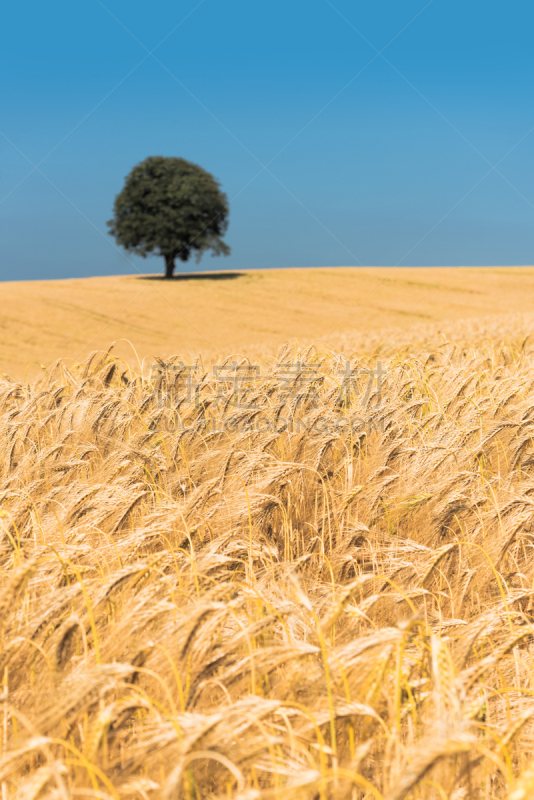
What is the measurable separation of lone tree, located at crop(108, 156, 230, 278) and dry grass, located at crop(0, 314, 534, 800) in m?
39.6

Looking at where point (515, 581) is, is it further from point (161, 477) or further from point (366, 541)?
point (161, 477)

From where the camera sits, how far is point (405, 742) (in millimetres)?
1363

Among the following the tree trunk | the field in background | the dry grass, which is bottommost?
the dry grass

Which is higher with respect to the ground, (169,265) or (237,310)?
(169,265)

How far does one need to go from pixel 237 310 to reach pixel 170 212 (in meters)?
17.1

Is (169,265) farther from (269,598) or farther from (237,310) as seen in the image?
(269,598)

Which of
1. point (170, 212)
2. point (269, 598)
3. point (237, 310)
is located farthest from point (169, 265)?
point (269, 598)

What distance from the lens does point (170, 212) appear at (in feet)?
136

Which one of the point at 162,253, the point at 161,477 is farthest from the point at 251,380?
the point at 162,253

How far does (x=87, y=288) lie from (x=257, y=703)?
33.4 m

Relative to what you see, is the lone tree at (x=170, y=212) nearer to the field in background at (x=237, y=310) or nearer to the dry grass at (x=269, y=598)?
the field in background at (x=237, y=310)

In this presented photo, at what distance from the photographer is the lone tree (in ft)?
136

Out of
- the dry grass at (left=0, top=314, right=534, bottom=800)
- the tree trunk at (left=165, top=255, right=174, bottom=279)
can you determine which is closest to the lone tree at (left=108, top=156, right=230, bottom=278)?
the tree trunk at (left=165, top=255, right=174, bottom=279)

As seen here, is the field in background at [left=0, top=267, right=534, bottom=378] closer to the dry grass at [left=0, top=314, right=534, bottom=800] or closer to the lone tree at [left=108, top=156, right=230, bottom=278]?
the lone tree at [left=108, top=156, right=230, bottom=278]
